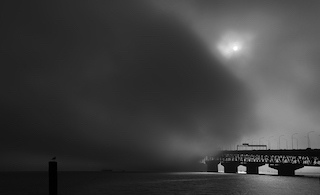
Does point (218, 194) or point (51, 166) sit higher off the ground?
point (51, 166)

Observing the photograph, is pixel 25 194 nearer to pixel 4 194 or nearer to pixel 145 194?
pixel 4 194

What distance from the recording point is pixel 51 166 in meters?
61.7

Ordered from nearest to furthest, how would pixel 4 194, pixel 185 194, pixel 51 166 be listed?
1. pixel 51 166
2. pixel 185 194
3. pixel 4 194

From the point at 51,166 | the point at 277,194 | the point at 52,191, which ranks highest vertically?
the point at 51,166

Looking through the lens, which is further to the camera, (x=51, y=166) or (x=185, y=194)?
(x=185, y=194)

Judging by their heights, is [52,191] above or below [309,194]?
above

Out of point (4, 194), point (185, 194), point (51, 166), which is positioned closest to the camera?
point (51, 166)

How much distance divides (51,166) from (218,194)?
50235mm

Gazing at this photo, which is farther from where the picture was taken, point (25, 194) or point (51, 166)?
point (25, 194)

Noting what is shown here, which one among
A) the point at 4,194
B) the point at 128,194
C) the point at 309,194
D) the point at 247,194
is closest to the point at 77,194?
the point at 128,194

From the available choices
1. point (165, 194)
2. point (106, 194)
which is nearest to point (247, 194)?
point (165, 194)

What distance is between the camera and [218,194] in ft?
305

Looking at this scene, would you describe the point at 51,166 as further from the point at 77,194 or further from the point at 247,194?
the point at 247,194

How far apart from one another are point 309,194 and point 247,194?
1761cm
